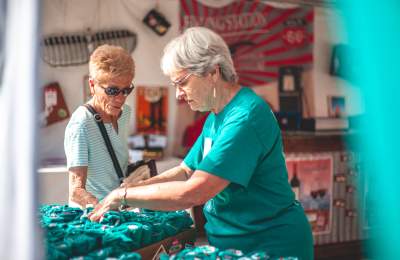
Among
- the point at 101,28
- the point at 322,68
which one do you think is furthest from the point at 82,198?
the point at 322,68

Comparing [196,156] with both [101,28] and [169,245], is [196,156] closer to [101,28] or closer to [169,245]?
[169,245]

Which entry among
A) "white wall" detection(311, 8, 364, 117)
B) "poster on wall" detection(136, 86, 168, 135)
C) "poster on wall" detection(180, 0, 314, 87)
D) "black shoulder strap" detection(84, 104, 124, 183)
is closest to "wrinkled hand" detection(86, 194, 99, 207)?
"black shoulder strap" detection(84, 104, 124, 183)

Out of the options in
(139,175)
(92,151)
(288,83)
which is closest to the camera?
(92,151)

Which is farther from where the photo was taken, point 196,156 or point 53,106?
point 53,106

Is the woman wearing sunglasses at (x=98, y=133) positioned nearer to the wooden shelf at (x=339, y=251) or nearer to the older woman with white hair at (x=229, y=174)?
the older woman with white hair at (x=229, y=174)

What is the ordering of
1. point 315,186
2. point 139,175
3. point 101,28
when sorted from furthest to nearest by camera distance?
point 315,186
point 101,28
point 139,175

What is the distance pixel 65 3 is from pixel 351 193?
3.25 meters

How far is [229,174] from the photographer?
1882 millimetres

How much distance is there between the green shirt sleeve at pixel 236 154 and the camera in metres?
1.88

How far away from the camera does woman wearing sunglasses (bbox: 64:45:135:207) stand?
8.25 ft

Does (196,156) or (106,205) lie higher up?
(196,156)

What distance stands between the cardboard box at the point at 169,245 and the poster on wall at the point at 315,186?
2.97m

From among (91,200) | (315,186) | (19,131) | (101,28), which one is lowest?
(315,186)

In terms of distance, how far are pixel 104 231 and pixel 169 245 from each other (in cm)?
29
